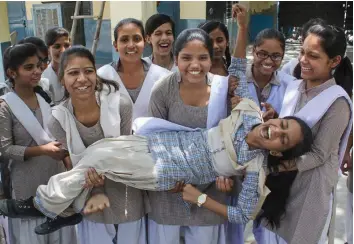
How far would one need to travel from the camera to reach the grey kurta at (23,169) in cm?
207

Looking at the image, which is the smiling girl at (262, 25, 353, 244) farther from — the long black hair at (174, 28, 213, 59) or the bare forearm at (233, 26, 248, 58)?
the long black hair at (174, 28, 213, 59)

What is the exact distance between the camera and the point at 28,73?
86.5 inches

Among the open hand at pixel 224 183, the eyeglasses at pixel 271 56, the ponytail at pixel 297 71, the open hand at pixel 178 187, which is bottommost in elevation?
the open hand at pixel 178 187

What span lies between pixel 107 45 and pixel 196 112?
20.7 ft

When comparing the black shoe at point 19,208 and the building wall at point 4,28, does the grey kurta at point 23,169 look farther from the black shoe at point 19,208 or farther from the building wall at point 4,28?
the building wall at point 4,28

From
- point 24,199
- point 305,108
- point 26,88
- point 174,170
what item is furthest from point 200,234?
point 26,88

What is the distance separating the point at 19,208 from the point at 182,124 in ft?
3.30

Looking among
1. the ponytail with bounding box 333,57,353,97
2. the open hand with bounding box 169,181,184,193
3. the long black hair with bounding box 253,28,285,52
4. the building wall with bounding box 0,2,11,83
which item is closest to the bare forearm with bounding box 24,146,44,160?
the open hand with bounding box 169,181,184,193

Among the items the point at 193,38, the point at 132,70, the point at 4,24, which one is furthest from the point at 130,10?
the point at 193,38

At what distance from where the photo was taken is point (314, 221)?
1.80m

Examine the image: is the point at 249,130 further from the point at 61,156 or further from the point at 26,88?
the point at 26,88

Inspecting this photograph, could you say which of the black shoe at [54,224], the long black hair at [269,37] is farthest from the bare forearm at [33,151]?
the long black hair at [269,37]

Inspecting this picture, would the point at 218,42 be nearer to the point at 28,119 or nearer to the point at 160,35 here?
the point at 160,35

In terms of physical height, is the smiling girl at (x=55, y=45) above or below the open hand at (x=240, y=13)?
below
